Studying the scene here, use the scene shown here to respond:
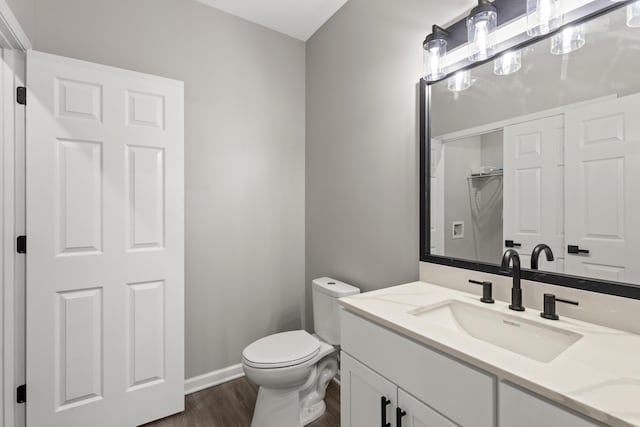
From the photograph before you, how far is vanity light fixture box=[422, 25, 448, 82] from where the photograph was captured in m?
1.35

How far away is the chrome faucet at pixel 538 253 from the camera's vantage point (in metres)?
1.04

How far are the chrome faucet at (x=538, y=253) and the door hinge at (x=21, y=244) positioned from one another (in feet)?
7.34

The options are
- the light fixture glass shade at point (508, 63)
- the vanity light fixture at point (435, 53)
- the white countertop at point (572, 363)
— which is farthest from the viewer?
the vanity light fixture at point (435, 53)

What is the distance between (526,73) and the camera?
3.72 feet

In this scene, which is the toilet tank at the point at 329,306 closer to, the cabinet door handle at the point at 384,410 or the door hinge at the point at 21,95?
the cabinet door handle at the point at 384,410

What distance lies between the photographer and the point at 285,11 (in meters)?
2.14

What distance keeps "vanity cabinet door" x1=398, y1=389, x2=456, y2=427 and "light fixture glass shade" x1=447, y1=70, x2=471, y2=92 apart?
1281mm

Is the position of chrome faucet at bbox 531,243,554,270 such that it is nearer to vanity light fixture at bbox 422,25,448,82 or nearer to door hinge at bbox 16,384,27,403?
vanity light fixture at bbox 422,25,448,82

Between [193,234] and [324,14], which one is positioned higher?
[324,14]

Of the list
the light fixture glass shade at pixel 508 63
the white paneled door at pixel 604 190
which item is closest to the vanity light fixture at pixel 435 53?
the light fixture glass shade at pixel 508 63

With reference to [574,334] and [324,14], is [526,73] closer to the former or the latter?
[574,334]

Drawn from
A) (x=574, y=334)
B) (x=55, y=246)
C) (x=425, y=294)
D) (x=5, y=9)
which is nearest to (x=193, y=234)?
(x=55, y=246)

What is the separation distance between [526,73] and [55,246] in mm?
2259

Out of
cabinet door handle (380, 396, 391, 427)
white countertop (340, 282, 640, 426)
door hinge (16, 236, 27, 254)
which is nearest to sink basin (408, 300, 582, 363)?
white countertop (340, 282, 640, 426)
